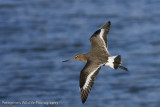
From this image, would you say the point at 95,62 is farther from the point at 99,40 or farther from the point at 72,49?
the point at 72,49

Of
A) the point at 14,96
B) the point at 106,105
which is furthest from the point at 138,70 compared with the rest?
the point at 14,96

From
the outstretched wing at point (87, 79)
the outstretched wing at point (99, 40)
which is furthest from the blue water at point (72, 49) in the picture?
the outstretched wing at point (87, 79)

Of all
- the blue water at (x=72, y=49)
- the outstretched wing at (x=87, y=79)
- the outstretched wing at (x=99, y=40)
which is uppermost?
the outstretched wing at (x=99, y=40)

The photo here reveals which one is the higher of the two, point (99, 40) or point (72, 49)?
point (99, 40)

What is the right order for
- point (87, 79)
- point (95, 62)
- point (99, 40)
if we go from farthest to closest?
point (99, 40)
point (95, 62)
point (87, 79)

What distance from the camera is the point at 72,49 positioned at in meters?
16.0

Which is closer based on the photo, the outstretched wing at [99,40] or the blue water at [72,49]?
the outstretched wing at [99,40]

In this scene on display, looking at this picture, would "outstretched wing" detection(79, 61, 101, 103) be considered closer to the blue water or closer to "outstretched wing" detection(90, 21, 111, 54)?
"outstretched wing" detection(90, 21, 111, 54)

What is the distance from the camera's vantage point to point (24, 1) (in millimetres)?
20688

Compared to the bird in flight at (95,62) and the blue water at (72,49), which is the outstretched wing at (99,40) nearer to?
the bird in flight at (95,62)

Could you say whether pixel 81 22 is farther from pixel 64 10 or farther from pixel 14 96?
pixel 14 96

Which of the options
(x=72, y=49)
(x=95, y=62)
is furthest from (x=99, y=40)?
(x=72, y=49)

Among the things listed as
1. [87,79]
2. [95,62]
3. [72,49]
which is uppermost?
[95,62]

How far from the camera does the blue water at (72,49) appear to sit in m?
13.6
